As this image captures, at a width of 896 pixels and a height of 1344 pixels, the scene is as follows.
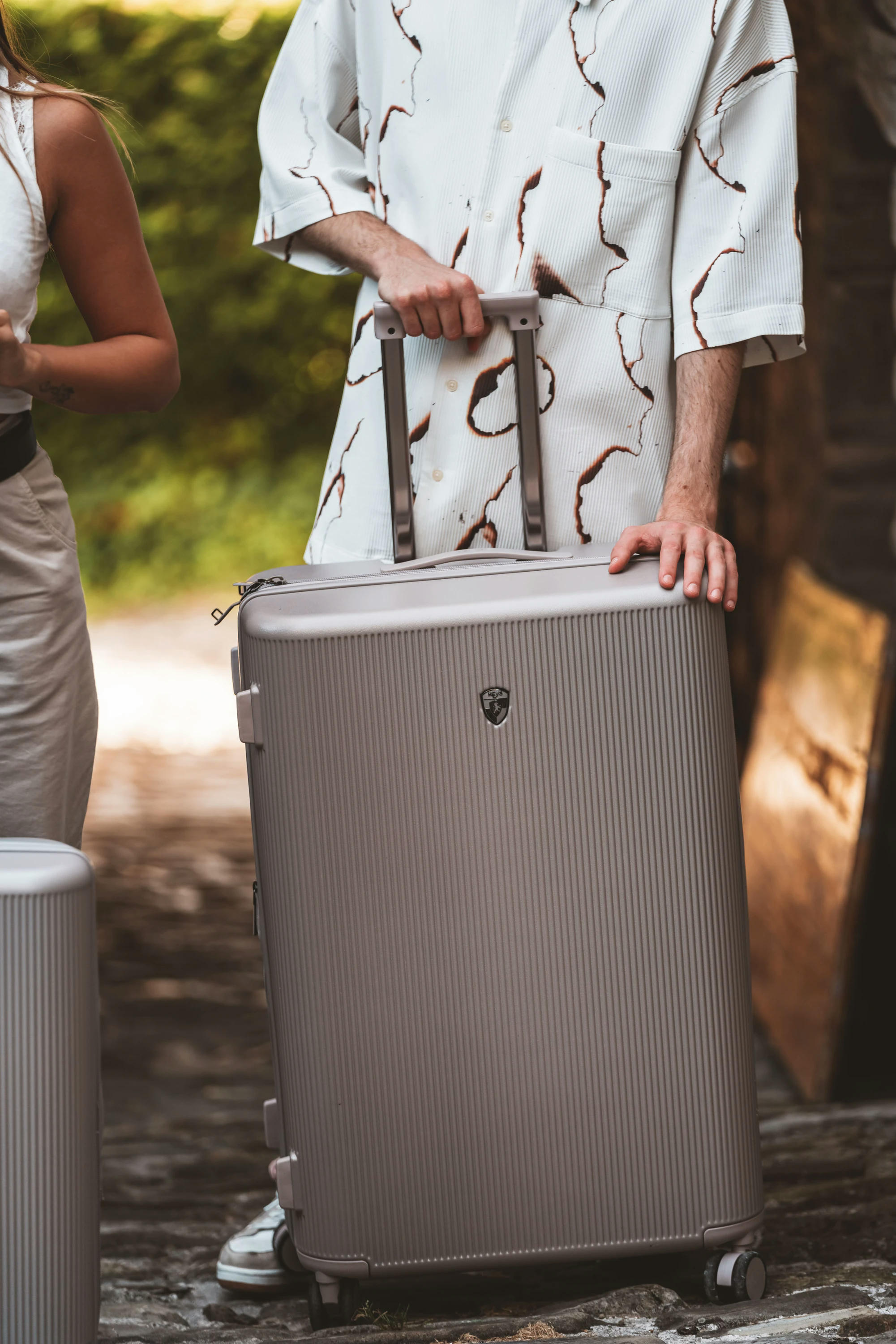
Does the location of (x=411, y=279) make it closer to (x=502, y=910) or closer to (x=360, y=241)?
(x=360, y=241)

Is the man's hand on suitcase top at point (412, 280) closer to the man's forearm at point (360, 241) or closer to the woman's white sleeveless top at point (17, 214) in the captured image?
the man's forearm at point (360, 241)

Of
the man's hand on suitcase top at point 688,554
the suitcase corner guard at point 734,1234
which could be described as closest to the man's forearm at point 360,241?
the man's hand on suitcase top at point 688,554

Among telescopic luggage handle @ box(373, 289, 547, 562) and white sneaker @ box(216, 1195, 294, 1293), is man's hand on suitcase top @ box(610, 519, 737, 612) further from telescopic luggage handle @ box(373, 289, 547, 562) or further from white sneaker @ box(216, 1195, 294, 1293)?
white sneaker @ box(216, 1195, 294, 1293)

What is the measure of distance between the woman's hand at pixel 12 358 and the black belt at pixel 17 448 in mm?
74

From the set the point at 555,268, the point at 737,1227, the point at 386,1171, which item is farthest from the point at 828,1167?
the point at 555,268

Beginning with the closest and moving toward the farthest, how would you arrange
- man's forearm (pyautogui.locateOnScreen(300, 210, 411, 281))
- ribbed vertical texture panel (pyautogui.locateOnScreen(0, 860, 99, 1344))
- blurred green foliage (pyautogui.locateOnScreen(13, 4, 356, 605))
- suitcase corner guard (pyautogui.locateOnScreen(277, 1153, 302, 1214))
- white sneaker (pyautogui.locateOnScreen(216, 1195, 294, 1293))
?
ribbed vertical texture panel (pyautogui.locateOnScreen(0, 860, 99, 1344)) → suitcase corner guard (pyautogui.locateOnScreen(277, 1153, 302, 1214)) → man's forearm (pyautogui.locateOnScreen(300, 210, 411, 281)) → white sneaker (pyautogui.locateOnScreen(216, 1195, 294, 1293)) → blurred green foliage (pyautogui.locateOnScreen(13, 4, 356, 605))

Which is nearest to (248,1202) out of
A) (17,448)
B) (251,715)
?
(251,715)

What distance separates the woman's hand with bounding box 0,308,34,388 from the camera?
1342mm

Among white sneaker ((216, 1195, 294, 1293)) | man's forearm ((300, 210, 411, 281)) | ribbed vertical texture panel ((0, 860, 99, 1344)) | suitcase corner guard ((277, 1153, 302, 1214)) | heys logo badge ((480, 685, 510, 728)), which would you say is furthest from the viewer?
white sneaker ((216, 1195, 294, 1293))

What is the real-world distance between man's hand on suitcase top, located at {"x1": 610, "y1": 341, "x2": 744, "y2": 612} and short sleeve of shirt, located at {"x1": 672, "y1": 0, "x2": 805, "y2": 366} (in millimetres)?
23

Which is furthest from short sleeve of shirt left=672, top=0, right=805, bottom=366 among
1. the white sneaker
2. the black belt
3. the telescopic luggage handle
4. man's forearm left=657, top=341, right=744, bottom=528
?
the white sneaker

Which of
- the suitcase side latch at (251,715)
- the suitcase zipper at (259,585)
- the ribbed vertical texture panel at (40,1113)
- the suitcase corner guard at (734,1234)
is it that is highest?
the suitcase zipper at (259,585)

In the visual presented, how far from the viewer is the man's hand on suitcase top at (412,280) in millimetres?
1465

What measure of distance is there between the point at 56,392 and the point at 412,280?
1.21 ft
